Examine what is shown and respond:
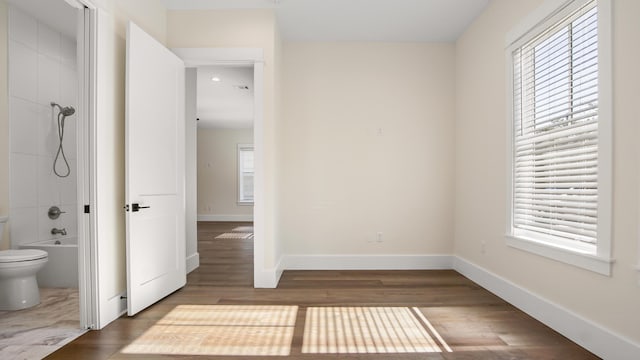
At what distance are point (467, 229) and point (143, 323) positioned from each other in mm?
3229

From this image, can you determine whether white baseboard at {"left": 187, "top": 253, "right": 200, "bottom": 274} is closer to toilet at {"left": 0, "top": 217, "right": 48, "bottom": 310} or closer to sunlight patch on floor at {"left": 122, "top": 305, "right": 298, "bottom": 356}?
Answer: sunlight patch on floor at {"left": 122, "top": 305, "right": 298, "bottom": 356}

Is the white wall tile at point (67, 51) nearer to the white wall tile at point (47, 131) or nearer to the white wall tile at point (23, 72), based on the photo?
the white wall tile at point (23, 72)

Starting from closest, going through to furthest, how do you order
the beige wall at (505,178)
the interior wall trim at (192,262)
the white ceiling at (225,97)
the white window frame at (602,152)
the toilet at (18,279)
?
the beige wall at (505,178) < the white window frame at (602,152) < the toilet at (18,279) < the interior wall trim at (192,262) < the white ceiling at (225,97)

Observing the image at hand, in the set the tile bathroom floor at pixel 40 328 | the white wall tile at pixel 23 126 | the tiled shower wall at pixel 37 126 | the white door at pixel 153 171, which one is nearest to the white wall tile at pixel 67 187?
the tiled shower wall at pixel 37 126

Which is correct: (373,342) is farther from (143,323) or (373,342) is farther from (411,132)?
(411,132)

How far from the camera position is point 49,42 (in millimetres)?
3756

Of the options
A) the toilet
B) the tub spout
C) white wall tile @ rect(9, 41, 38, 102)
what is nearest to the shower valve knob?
the tub spout

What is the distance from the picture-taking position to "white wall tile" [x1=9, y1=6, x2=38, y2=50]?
11.0ft

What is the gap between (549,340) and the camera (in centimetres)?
224

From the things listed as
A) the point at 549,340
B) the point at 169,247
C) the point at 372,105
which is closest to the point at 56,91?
the point at 169,247

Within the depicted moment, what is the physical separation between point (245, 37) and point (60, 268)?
9.50 feet

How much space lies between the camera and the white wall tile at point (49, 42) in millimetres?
3656

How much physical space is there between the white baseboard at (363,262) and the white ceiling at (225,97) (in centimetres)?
266

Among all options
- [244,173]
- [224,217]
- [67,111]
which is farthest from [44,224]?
[244,173]
